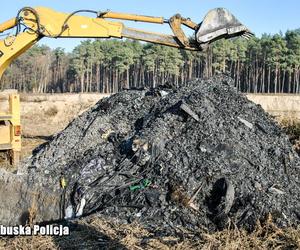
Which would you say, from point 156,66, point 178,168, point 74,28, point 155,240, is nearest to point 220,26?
point 178,168

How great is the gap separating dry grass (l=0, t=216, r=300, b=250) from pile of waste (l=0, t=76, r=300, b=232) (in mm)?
415

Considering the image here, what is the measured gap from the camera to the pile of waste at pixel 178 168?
570 cm

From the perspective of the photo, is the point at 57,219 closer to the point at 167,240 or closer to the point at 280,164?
the point at 167,240

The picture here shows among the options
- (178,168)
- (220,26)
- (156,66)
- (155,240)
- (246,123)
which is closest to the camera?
(155,240)

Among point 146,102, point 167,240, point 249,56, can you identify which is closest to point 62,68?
point 249,56

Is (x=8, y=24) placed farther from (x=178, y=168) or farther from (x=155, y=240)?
(x=155, y=240)

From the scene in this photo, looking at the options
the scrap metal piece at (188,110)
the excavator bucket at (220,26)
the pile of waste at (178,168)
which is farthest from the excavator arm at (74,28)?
the pile of waste at (178,168)

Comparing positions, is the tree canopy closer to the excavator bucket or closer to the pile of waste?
the pile of waste

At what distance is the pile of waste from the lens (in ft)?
18.7

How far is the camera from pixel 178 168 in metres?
6.28

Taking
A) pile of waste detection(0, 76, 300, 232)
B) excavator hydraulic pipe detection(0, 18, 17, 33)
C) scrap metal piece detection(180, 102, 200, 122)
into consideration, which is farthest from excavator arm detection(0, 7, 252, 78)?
pile of waste detection(0, 76, 300, 232)

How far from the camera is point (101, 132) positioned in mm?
8062

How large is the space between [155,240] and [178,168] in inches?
63.3

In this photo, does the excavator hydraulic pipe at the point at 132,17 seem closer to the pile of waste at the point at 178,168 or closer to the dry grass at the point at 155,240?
the pile of waste at the point at 178,168
